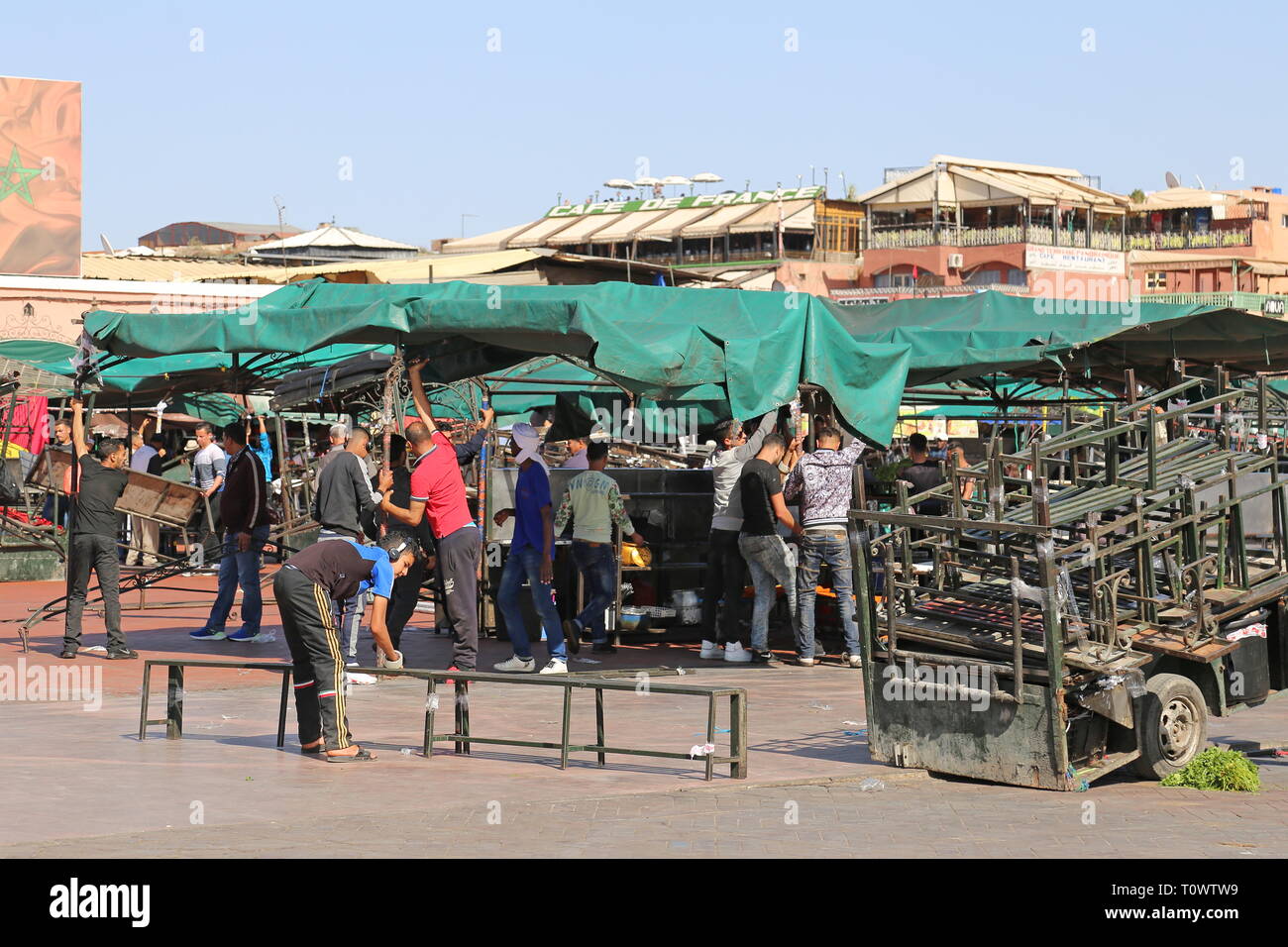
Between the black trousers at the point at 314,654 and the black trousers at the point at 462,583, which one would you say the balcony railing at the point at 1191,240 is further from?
the black trousers at the point at 314,654

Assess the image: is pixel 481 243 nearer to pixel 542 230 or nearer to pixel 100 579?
pixel 542 230

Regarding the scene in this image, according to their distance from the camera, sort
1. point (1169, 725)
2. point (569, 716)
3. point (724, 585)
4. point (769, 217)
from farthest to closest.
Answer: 1. point (769, 217)
2. point (724, 585)
3. point (569, 716)
4. point (1169, 725)

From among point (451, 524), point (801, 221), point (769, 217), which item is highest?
point (769, 217)

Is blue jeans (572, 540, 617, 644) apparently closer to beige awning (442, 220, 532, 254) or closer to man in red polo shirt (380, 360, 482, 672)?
man in red polo shirt (380, 360, 482, 672)

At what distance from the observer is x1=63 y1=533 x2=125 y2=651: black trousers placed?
13430mm

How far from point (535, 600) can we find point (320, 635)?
3.79m

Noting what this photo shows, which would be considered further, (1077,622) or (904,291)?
(904,291)

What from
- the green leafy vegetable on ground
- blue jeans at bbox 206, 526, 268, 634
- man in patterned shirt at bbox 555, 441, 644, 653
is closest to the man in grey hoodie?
man in patterned shirt at bbox 555, 441, 644, 653

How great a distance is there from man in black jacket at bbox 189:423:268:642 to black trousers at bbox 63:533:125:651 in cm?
136

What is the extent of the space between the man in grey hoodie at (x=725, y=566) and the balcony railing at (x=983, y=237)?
2247 inches

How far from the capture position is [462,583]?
39.2 feet

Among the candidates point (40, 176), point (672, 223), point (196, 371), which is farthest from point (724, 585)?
point (672, 223)

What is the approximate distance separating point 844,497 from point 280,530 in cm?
606
